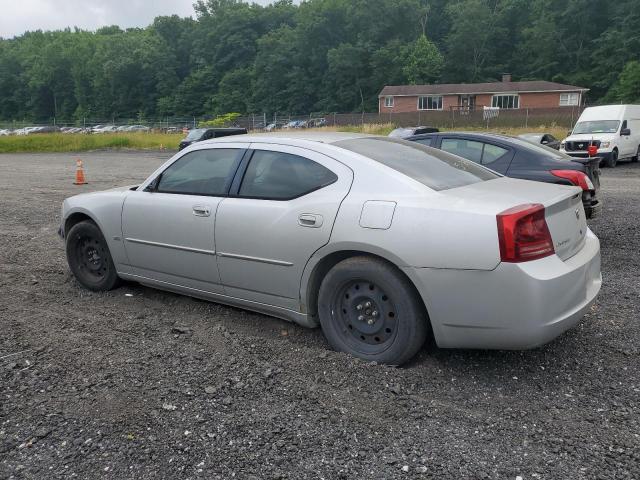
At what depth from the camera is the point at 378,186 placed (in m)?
3.79

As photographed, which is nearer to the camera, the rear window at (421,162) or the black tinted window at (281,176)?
the rear window at (421,162)

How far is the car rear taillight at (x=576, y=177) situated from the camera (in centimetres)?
723

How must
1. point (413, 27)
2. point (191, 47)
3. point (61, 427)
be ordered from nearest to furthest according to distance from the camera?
point (61, 427) → point (413, 27) → point (191, 47)

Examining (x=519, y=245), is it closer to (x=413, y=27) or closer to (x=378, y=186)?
(x=378, y=186)

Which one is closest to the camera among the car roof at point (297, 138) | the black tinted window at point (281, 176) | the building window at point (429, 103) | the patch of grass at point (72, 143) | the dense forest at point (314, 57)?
the black tinted window at point (281, 176)

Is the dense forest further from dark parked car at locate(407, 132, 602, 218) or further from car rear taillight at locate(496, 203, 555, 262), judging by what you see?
car rear taillight at locate(496, 203, 555, 262)

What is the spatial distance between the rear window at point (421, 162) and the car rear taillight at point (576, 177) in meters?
3.20

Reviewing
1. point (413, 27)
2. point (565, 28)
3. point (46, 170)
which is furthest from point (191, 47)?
point (46, 170)

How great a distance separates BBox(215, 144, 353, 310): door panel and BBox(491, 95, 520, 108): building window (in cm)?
6483

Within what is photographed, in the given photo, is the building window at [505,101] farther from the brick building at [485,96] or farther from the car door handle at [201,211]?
the car door handle at [201,211]

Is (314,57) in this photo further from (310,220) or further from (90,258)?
(310,220)

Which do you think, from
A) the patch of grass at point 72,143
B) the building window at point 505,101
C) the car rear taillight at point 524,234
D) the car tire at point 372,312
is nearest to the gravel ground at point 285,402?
the car tire at point 372,312

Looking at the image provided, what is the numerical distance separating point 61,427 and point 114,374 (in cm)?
62

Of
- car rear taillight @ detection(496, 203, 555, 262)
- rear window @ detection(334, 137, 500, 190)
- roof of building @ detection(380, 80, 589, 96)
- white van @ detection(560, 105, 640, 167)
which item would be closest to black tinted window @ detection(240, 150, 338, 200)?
rear window @ detection(334, 137, 500, 190)
